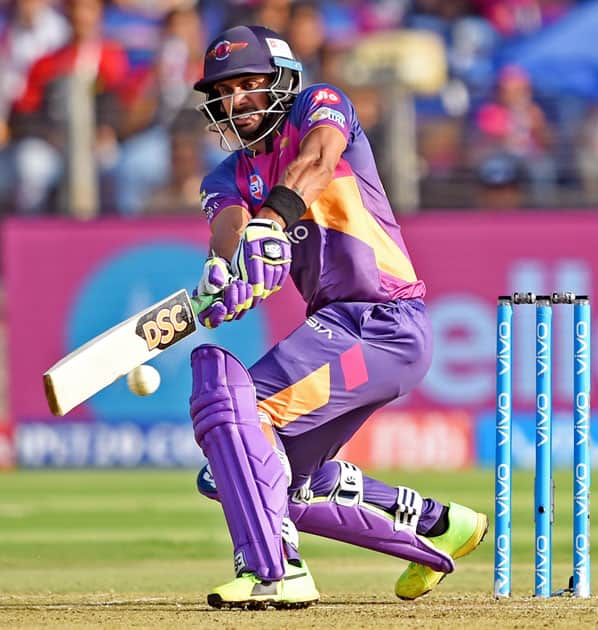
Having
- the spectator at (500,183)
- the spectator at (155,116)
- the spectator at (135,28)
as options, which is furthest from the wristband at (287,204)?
the spectator at (135,28)

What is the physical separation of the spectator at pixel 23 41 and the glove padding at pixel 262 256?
1017 centimetres

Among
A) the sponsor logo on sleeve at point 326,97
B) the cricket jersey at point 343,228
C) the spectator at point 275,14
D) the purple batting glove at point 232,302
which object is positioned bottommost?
the purple batting glove at point 232,302

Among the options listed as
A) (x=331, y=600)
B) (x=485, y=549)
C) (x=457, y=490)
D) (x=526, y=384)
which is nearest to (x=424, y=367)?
(x=331, y=600)

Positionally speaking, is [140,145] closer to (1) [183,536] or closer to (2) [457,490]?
(2) [457,490]

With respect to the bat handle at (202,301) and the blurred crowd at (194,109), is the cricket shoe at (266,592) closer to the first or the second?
the bat handle at (202,301)

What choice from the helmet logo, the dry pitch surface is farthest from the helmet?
the dry pitch surface

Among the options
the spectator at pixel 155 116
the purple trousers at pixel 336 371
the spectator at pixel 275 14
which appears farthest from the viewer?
the spectator at pixel 275 14

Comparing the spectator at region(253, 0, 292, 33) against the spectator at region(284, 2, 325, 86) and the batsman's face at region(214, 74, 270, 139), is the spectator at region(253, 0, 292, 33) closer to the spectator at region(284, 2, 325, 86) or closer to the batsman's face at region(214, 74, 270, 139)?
the spectator at region(284, 2, 325, 86)

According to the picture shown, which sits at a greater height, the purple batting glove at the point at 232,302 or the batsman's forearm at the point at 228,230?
the batsman's forearm at the point at 228,230

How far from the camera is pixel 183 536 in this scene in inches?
327

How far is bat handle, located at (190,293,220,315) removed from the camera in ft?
14.9

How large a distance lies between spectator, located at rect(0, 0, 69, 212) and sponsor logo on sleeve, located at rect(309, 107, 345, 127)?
9.90 m

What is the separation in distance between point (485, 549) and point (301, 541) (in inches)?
42.9

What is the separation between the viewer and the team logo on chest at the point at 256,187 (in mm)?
5059
